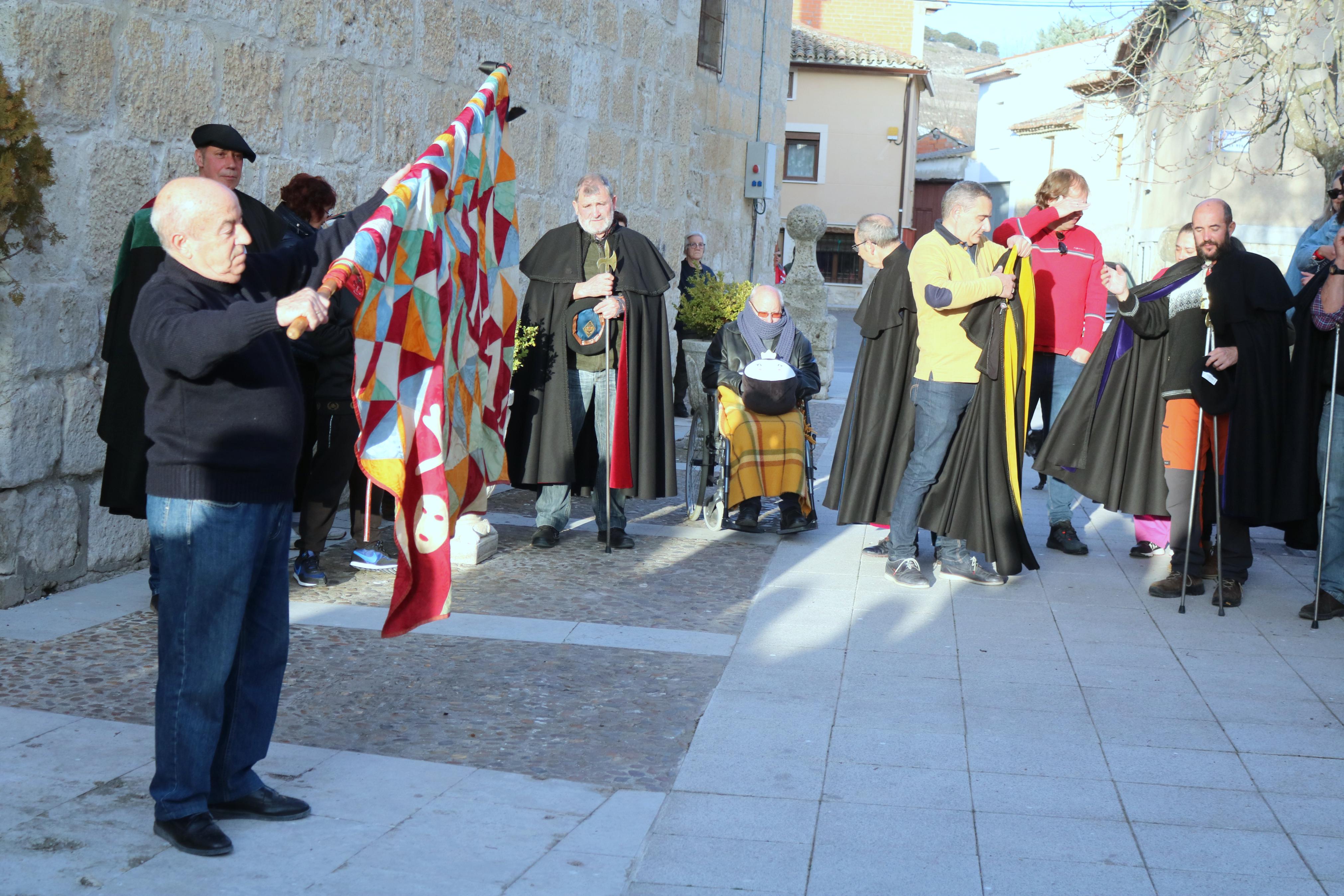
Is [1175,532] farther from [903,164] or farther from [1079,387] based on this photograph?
[903,164]

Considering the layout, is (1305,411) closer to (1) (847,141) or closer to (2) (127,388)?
(2) (127,388)

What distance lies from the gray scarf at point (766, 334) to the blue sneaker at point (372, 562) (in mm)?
2719

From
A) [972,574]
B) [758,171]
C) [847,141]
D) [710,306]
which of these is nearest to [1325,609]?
[972,574]

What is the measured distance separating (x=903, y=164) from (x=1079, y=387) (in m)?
40.4

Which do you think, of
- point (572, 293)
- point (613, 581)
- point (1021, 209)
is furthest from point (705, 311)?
point (1021, 209)

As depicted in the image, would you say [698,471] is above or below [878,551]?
above

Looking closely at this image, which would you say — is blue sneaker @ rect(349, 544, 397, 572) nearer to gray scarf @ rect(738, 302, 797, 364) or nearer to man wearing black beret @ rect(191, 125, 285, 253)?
man wearing black beret @ rect(191, 125, 285, 253)

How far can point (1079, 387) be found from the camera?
746 cm

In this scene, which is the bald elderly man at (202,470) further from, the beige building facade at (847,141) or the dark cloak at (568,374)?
the beige building facade at (847,141)

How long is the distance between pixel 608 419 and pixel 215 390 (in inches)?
163

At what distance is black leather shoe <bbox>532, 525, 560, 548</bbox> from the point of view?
7613mm

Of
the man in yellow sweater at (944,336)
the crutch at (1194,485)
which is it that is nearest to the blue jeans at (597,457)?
the man in yellow sweater at (944,336)

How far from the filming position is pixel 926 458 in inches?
269

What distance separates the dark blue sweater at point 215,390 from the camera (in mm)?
3246
